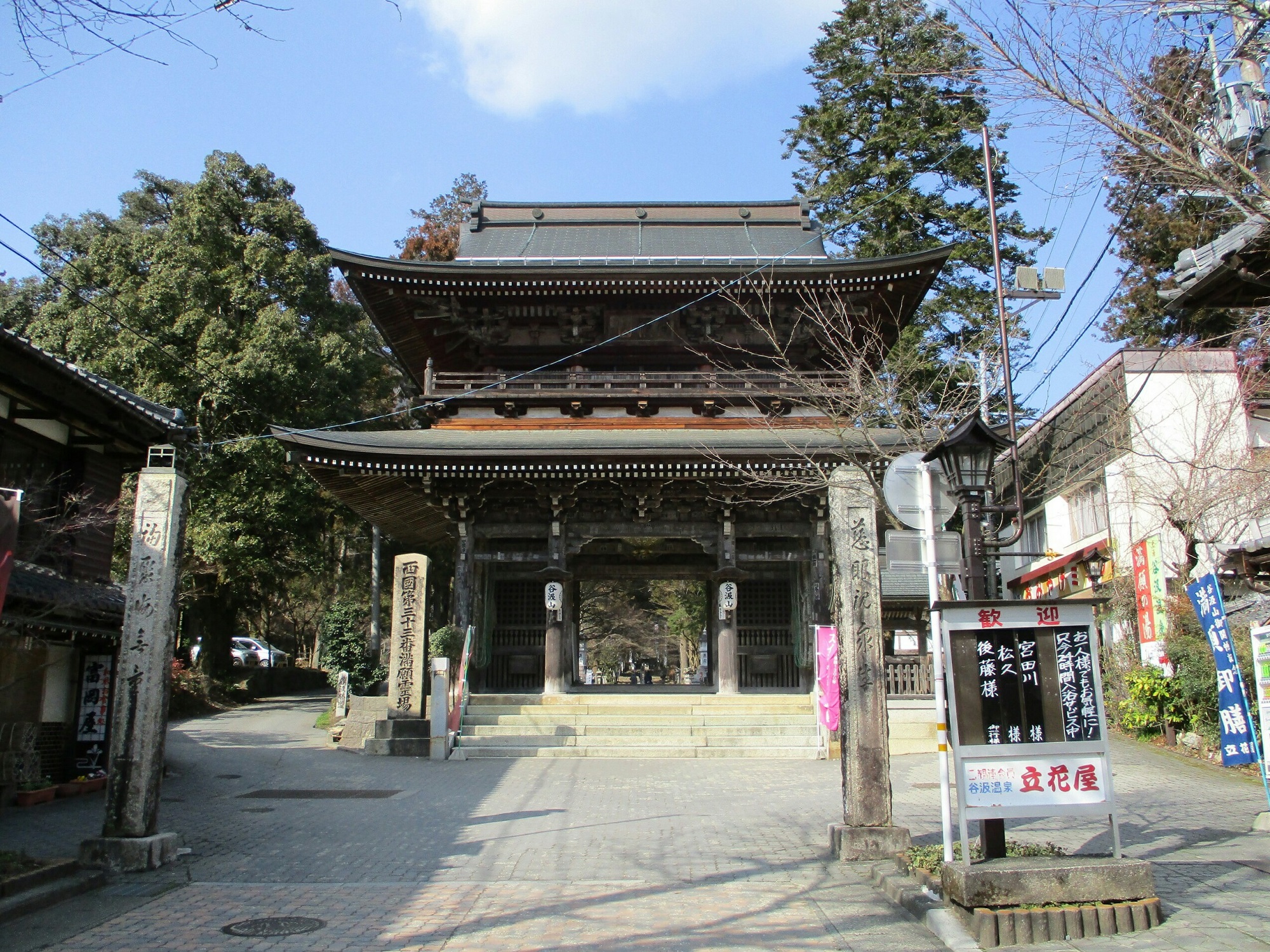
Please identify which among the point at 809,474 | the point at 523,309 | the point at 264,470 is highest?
the point at 523,309

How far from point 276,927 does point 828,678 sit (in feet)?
34.6

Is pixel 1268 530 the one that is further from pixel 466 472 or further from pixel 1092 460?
pixel 466 472

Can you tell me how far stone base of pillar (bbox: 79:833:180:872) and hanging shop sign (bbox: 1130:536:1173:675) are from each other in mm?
15465

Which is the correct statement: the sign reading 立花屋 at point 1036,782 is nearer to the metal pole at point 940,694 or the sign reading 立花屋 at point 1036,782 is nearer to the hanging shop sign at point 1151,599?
the metal pole at point 940,694

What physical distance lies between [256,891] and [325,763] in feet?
27.1

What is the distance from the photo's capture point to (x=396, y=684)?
16.0 m

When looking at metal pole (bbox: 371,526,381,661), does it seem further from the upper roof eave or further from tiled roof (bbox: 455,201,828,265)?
the upper roof eave

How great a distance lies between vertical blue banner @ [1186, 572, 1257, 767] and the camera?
28.9ft

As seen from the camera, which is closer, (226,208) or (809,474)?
(809,474)

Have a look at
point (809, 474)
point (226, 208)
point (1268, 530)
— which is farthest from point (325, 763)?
point (226, 208)

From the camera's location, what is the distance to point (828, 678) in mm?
14922

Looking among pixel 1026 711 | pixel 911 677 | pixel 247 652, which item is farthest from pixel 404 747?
pixel 247 652

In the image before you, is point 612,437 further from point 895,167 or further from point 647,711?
point 895,167

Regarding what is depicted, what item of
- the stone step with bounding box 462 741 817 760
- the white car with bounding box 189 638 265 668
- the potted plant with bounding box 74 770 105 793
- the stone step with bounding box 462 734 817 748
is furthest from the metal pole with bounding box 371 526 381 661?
the potted plant with bounding box 74 770 105 793
